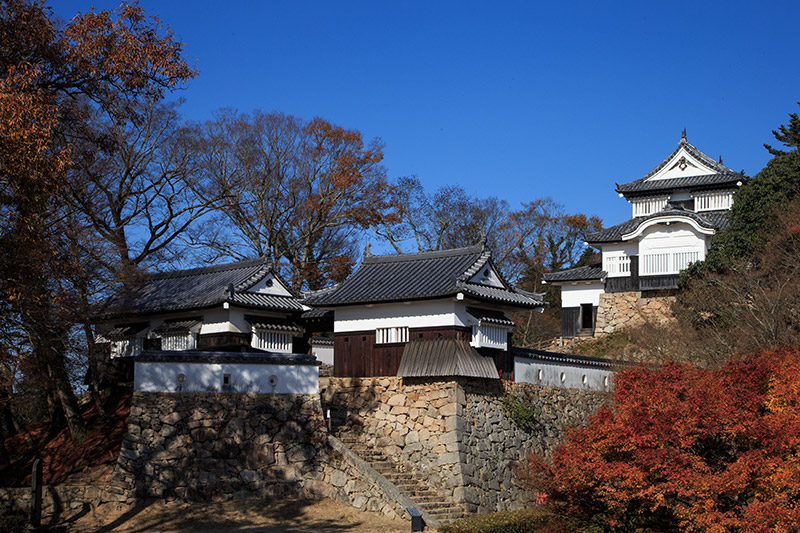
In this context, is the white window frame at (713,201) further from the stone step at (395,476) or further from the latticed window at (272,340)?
the stone step at (395,476)

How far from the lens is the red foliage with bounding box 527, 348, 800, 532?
47.9 ft

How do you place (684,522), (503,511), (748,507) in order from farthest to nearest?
1. (503,511)
2. (684,522)
3. (748,507)

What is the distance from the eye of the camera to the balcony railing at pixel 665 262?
33.4m

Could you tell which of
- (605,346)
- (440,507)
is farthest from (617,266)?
(440,507)

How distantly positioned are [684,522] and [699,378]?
306cm

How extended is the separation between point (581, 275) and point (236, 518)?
21048mm

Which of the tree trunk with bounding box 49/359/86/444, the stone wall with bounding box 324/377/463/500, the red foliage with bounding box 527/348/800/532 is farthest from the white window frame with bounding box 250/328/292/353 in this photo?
the red foliage with bounding box 527/348/800/532

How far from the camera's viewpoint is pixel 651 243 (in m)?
34.4

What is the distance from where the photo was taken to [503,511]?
2184 cm

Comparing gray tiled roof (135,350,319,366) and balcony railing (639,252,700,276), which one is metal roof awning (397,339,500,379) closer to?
gray tiled roof (135,350,319,366)

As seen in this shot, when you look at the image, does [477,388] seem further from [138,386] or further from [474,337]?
[138,386]

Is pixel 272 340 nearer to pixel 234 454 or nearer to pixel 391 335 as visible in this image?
pixel 391 335

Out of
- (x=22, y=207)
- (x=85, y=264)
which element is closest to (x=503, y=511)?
(x=85, y=264)

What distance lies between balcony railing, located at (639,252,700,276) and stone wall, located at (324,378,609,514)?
12134mm
